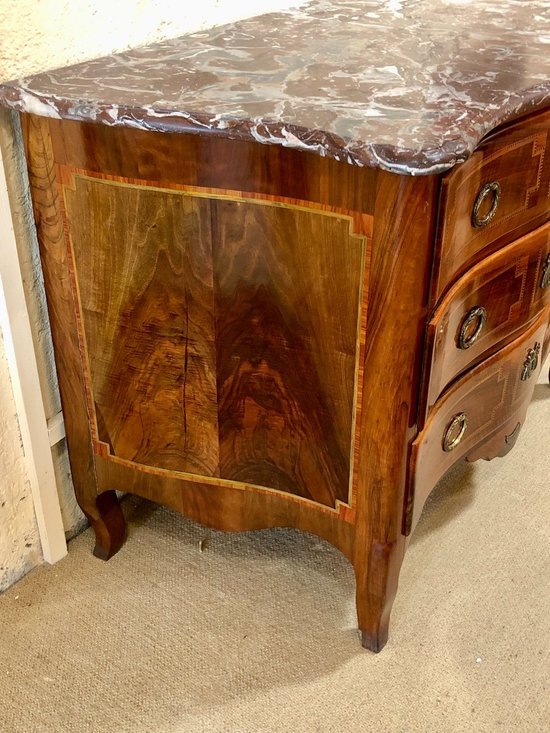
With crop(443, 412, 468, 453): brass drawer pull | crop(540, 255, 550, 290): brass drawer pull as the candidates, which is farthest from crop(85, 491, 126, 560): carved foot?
crop(540, 255, 550, 290): brass drawer pull

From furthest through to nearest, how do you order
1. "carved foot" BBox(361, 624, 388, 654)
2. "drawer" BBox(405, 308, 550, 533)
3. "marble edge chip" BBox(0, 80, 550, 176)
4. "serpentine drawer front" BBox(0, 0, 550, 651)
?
"carved foot" BBox(361, 624, 388, 654), "drawer" BBox(405, 308, 550, 533), "serpentine drawer front" BBox(0, 0, 550, 651), "marble edge chip" BBox(0, 80, 550, 176)

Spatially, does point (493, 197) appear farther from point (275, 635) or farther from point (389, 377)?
point (275, 635)

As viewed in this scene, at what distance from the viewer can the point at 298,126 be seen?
967 mm

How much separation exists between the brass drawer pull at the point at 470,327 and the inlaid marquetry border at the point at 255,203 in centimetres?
20

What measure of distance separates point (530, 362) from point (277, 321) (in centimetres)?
58

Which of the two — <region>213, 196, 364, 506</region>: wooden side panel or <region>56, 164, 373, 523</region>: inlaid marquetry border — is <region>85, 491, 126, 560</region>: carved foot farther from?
<region>213, 196, 364, 506</region>: wooden side panel

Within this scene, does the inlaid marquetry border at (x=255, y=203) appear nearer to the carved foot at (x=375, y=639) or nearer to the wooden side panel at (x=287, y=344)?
the wooden side panel at (x=287, y=344)

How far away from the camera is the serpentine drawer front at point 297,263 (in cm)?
103

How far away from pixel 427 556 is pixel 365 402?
1.86 ft

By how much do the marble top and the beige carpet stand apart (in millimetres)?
857

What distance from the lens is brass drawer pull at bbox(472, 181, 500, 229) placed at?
112cm

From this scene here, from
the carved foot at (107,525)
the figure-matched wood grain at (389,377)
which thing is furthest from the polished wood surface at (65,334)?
the figure-matched wood grain at (389,377)

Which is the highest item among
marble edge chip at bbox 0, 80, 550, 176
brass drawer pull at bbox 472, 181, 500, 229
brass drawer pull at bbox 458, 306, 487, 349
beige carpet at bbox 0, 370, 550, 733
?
marble edge chip at bbox 0, 80, 550, 176

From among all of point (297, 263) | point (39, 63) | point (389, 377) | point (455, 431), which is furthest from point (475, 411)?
point (39, 63)
